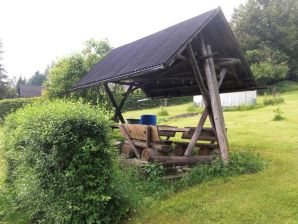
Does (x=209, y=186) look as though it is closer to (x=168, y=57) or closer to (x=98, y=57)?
(x=168, y=57)

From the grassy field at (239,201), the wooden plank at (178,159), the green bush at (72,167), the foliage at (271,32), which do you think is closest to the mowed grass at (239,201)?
the grassy field at (239,201)

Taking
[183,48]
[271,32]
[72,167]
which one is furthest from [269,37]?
[72,167]

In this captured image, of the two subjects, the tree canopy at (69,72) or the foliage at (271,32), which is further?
the foliage at (271,32)

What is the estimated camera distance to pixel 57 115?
16.8 ft

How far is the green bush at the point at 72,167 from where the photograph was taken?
4.96m

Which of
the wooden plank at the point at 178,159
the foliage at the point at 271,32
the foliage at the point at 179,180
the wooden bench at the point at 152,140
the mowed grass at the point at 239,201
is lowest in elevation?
the mowed grass at the point at 239,201

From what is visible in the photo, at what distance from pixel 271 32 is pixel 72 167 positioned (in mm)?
50200

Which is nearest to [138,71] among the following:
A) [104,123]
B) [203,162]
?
[104,123]

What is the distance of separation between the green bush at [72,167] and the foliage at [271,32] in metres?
43.3

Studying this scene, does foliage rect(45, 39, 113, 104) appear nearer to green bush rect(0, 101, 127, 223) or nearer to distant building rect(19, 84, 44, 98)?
green bush rect(0, 101, 127, 223)

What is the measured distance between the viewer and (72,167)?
16.3 ft

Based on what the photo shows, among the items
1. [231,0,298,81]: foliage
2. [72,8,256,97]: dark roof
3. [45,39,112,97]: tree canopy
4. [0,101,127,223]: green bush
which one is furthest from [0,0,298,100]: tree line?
[0,101,127,223]: green bush

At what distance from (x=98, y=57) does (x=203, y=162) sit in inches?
543

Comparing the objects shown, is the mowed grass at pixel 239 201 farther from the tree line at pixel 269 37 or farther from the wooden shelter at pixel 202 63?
the tree line at pixel 269 37
